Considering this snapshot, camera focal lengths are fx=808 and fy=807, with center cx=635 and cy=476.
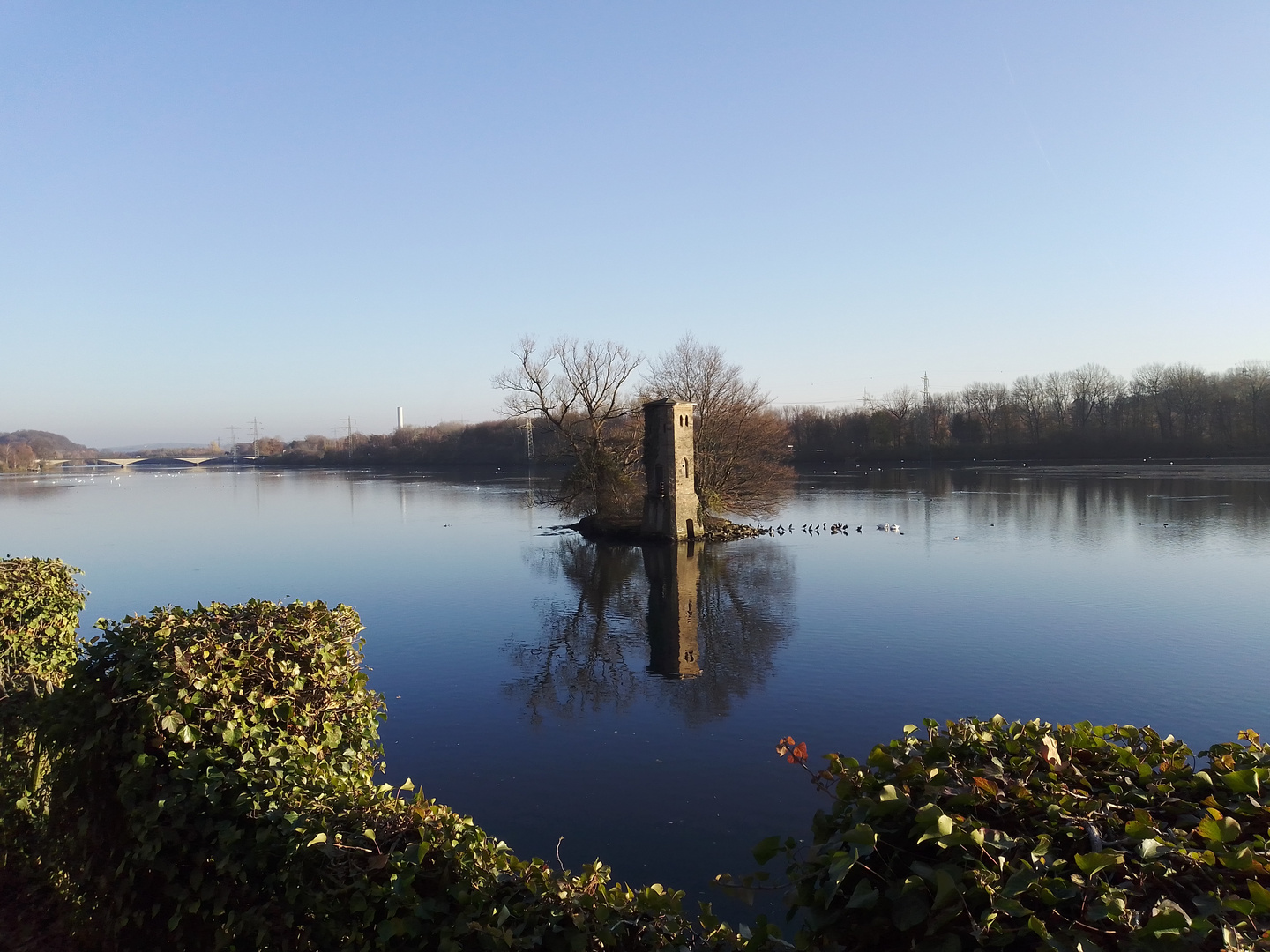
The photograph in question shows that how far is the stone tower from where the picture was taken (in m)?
36.8

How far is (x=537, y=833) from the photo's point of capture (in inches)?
357

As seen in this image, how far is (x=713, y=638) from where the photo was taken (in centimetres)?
1900

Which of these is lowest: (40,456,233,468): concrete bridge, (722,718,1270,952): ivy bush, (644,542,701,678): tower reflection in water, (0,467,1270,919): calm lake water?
(644,542,701,678): tower reflection in water

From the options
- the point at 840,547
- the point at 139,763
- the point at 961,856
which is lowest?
the point at 840,547

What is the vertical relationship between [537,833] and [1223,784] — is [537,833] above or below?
below

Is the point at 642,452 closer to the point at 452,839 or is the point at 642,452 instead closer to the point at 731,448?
the point at 731,448

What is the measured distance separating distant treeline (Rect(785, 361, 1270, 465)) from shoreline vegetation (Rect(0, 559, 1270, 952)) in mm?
93929

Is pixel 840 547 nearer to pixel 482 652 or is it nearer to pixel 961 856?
pixel 482 652

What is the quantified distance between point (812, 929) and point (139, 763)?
11.7 feet

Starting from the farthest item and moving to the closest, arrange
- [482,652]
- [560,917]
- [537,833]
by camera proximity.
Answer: [482,652] → [537,833] → [560,917]

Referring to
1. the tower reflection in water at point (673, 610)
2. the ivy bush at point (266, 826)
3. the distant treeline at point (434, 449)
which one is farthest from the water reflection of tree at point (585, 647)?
the distant treeline at point (434, 449)

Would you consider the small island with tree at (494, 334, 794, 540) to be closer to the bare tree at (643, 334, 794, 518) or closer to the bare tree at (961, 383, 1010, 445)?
the bare tree at (643, 334, 794, 518)

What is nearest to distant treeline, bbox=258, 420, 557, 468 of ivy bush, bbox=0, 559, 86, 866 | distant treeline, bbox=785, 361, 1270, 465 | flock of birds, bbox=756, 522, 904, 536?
distant treeline, bbox=785, 361, 1270, 465

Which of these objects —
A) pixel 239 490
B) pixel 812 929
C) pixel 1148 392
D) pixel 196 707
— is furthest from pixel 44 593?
pixel 1148 392
